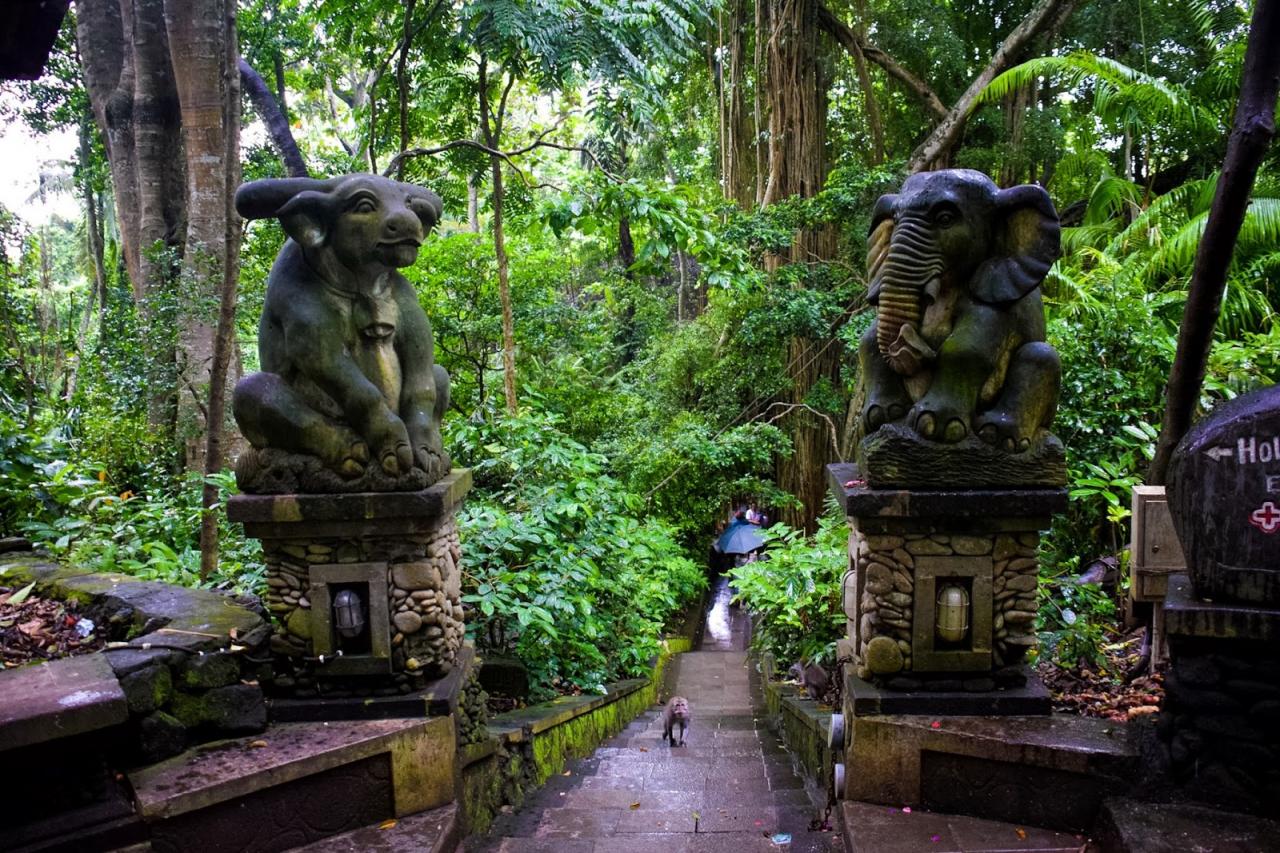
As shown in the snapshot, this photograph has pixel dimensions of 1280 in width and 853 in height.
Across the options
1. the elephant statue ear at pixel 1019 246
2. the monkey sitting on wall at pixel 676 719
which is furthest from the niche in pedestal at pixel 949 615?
the monkey sitting on wall at pixel 676 719

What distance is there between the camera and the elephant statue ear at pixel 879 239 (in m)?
3.38

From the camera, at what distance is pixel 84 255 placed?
62.5ft

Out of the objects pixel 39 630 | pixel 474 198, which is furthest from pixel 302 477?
pixel 474 198

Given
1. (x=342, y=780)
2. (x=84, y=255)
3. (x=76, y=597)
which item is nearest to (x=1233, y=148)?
(x=342, y=780)

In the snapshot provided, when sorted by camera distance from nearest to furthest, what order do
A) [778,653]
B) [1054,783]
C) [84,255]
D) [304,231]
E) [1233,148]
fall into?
[1054,783]
[304,231]
[1233,148]
[778,653]
[84,255]

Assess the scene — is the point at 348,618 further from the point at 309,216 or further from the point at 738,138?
the point at 738,138

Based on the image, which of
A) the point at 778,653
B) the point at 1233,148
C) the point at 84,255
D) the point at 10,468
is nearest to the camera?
the point at 1233,148

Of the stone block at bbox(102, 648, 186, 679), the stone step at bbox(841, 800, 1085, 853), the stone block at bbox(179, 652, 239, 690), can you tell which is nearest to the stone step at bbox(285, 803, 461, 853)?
the stone block at bbox(179, 652, 239, 690)

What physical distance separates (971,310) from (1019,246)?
288mm

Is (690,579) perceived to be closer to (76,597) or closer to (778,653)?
(778,653)

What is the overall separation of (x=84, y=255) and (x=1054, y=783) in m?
21.8

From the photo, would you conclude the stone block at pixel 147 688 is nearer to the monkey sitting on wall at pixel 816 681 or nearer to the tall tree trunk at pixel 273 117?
the monkey sitting on wall at pixel 816 681

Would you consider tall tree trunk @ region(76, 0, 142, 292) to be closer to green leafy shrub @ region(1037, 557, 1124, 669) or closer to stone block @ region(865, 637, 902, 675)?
stone block @ region(865, 637, 902, 675)

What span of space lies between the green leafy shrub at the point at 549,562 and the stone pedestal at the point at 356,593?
32.4 inches
